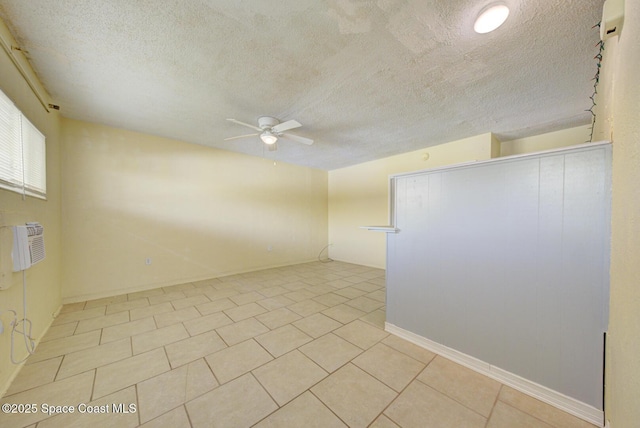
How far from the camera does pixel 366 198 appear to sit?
5.29 m

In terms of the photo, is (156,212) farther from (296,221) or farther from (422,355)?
(422,355)

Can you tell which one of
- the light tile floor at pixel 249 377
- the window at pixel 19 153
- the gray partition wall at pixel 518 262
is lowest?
the light tile floor at pixel 249 377

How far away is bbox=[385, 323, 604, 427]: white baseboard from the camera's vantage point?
1.24m

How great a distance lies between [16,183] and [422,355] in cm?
353

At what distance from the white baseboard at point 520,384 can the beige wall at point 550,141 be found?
2999 millimetres

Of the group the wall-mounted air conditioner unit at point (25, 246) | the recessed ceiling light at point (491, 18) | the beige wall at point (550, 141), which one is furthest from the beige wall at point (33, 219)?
the beige wall at point (550, 141)

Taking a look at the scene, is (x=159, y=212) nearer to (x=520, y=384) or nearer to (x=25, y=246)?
(x=25, y=246)

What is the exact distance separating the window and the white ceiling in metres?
0.54

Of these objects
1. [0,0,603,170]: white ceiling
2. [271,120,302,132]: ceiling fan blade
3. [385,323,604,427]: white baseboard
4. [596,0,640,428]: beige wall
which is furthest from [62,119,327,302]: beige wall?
[596,0,640,428]: beige wall

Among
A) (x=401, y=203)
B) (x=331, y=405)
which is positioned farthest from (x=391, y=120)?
(x=331, y=405)

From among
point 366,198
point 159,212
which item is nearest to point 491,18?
point 366,198

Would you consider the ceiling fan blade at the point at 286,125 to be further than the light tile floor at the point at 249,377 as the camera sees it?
Yes

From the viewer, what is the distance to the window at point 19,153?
1.46 metres

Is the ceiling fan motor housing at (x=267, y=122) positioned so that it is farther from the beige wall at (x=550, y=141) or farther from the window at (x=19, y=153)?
the beige wall at (x=550, y=141)
